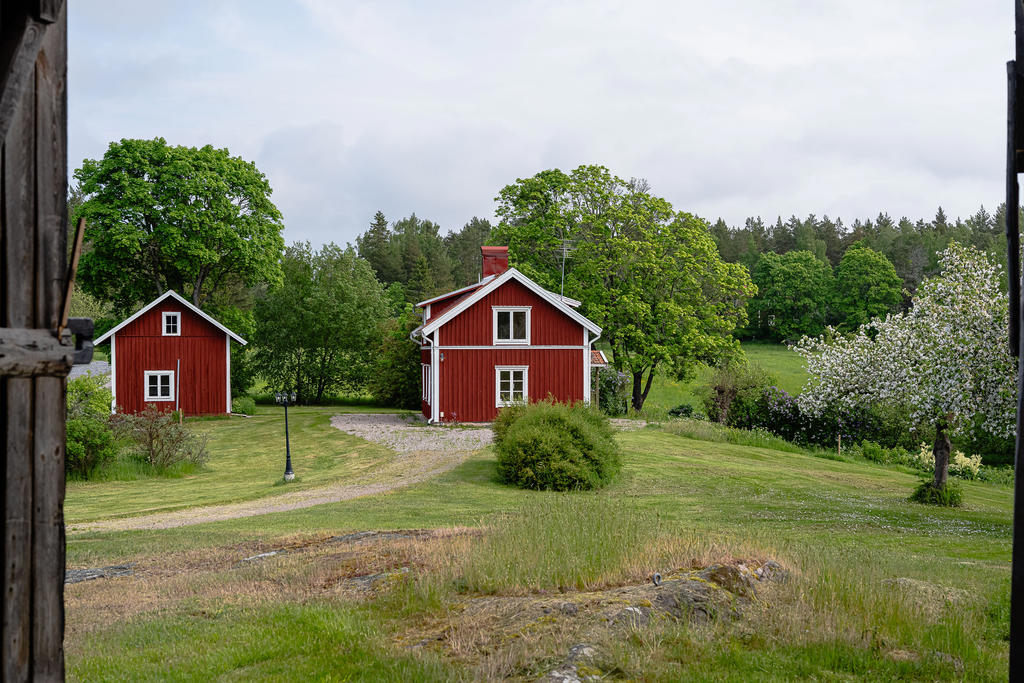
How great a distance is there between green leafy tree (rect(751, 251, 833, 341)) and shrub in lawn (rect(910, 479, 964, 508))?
47737 millimetres

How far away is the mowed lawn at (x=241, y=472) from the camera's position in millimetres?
18562

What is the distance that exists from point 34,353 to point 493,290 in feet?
94.1

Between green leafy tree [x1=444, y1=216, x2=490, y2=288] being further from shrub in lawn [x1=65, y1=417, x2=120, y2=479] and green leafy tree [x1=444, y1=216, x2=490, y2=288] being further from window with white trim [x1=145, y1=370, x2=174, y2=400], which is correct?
shrub in lawn [x1=65, y1=417, x2=120, y2=479]

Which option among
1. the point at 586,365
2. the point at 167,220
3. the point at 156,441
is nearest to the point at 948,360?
the point at 586,365

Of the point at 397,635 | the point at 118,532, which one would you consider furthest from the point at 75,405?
the point at 397,635

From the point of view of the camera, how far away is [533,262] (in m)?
42.3

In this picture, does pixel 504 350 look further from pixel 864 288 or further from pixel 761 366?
pixel 864 288

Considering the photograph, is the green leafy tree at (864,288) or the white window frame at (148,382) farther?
the green leafy tree at (864,288)

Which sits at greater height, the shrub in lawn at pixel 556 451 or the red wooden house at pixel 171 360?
the red wooden house at pixel 171 360

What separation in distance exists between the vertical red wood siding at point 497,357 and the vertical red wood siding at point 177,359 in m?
12.8

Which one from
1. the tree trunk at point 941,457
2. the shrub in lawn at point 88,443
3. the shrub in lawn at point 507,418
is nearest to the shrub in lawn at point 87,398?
the shrub in lawn at point 88,443

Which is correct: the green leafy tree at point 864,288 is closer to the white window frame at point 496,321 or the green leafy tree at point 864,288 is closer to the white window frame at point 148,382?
the white window frame at point 496,321

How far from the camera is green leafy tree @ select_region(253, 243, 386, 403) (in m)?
52.5

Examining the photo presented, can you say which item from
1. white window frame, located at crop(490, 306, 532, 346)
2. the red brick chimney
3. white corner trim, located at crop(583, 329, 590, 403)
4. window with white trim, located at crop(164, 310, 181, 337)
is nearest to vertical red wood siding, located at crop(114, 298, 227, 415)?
window with white trim, located at crop(164, 310, 181, 337)
